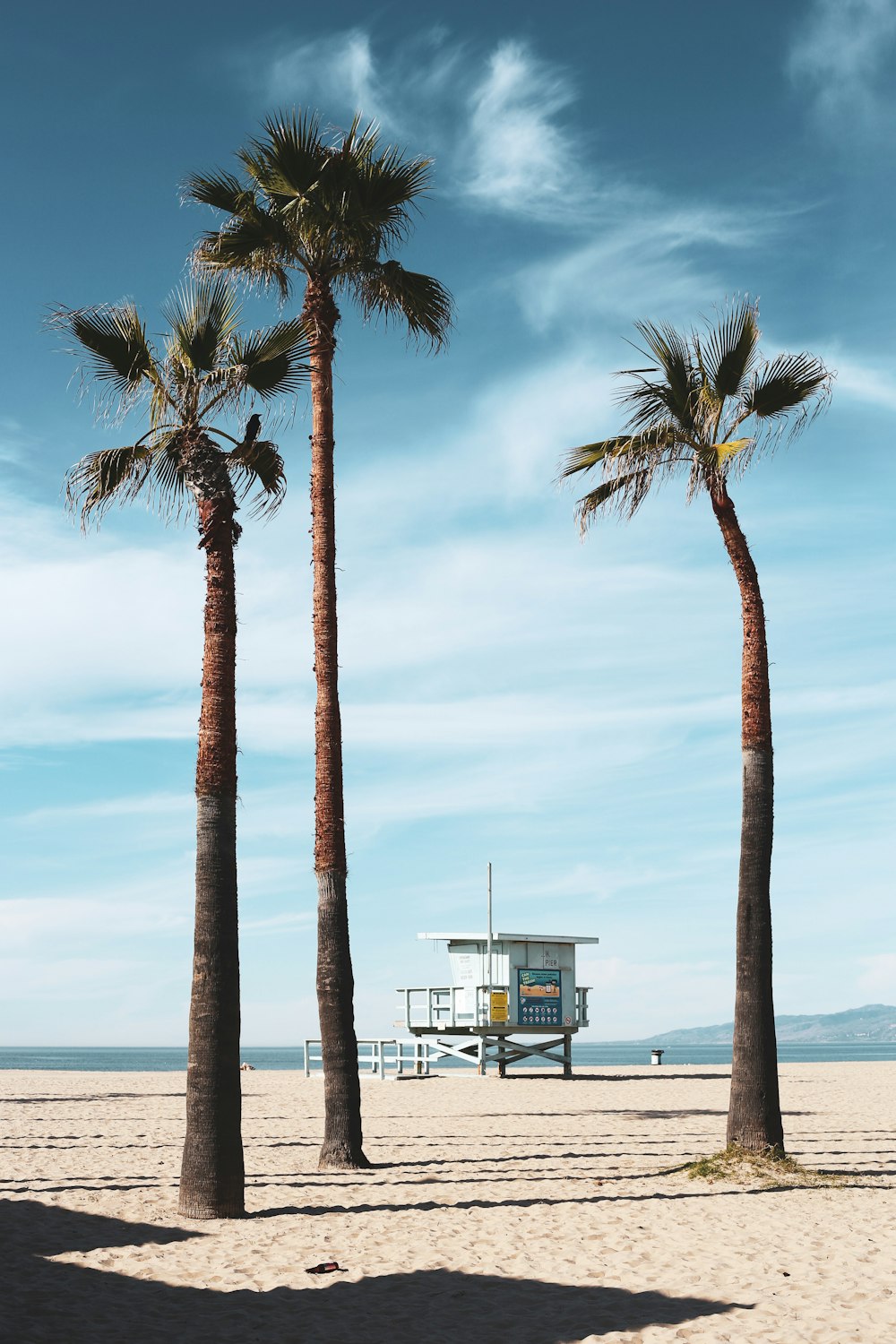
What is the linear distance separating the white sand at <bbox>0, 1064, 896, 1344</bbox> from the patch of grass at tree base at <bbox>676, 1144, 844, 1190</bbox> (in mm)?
347

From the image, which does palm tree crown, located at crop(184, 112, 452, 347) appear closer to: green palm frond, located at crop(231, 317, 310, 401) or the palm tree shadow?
green palm frond, located at crop(231, 317, 310, 401)

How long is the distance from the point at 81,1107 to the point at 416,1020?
12543 millimetres

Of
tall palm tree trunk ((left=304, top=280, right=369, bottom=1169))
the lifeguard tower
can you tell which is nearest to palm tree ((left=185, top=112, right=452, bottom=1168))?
tall palm tree trunk ((left=304, top=280, right=369, bottom=1169))

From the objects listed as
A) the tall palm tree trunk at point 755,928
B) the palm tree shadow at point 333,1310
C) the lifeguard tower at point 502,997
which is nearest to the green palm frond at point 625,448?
the tall palm tree trunk at point 755,928

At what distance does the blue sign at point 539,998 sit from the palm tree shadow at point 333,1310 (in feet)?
88.8

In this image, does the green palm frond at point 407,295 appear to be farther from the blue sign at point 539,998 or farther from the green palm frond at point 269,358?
the blue sign at point 539,998

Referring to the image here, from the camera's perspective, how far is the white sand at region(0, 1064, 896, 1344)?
827cm

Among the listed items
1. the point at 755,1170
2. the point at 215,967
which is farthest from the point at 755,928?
the point at 215,967

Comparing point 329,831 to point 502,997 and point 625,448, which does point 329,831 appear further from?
point 502,997

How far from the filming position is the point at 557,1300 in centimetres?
892

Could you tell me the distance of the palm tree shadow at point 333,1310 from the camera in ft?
26.3

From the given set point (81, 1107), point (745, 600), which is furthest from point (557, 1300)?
point (81, 1107)

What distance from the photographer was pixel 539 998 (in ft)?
120

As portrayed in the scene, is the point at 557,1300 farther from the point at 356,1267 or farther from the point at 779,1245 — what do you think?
the point at 779,1245
